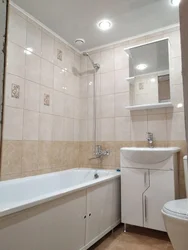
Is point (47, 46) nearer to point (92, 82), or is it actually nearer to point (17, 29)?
point (17, 29)

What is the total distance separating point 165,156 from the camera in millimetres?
2070

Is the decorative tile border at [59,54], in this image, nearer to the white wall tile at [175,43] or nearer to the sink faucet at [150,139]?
the white wall tile at [175,43]

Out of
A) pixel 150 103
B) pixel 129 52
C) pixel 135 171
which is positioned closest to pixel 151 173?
pixel 135 171

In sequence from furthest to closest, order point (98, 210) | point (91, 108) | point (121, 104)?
point (91, 108) < point (121, 104) < point (98, 210)

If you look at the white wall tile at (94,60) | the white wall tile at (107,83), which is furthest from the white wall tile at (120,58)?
the white wall tile at (94,60)

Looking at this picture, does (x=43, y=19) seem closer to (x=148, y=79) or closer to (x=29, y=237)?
(x=148, y=79)

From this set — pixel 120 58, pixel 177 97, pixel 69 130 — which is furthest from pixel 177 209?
pixel 120 58

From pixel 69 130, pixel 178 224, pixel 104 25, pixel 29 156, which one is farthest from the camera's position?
pixel 69 130

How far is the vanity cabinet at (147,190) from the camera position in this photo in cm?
205

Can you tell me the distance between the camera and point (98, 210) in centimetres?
197

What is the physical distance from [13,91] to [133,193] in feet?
5.56

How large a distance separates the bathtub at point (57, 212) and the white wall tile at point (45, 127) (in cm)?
45

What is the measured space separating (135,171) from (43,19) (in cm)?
206

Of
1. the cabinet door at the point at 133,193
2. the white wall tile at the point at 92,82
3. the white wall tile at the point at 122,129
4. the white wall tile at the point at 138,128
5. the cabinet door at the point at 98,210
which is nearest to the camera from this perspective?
the cabinet door at the point at 98,210
